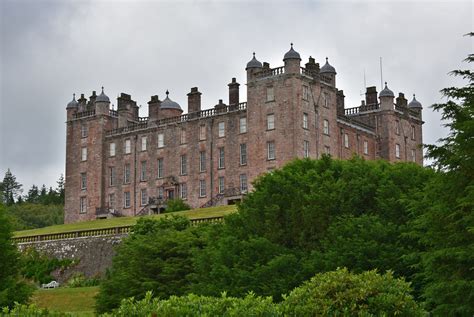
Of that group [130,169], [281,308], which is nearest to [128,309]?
[281,308]

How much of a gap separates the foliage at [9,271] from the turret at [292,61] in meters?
35.7

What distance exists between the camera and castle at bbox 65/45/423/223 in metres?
71.0

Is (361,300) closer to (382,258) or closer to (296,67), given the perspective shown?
(382,258)

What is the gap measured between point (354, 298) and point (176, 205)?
180ft

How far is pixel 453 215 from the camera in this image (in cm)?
2295

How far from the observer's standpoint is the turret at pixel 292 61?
7050 cm

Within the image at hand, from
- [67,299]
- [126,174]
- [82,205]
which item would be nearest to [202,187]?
[126,174]

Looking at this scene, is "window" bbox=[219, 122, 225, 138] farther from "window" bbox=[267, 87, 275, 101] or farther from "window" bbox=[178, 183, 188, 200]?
"window" bbox=[267, 87, 275, 101]

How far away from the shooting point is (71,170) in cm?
8575

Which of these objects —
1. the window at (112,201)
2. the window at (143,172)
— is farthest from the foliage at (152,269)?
the window at (112,201)

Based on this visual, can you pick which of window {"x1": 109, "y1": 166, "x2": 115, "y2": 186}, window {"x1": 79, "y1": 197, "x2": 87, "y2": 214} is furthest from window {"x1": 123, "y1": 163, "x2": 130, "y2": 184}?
A: window {"x1": 79, "y1": 197, "x2": 87, "y2": 214}

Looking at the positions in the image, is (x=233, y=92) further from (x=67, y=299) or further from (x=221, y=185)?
(x=67, y=299)

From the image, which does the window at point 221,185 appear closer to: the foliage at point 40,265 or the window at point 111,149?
the window at point 111,149

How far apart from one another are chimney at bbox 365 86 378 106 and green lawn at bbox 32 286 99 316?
139 ft
